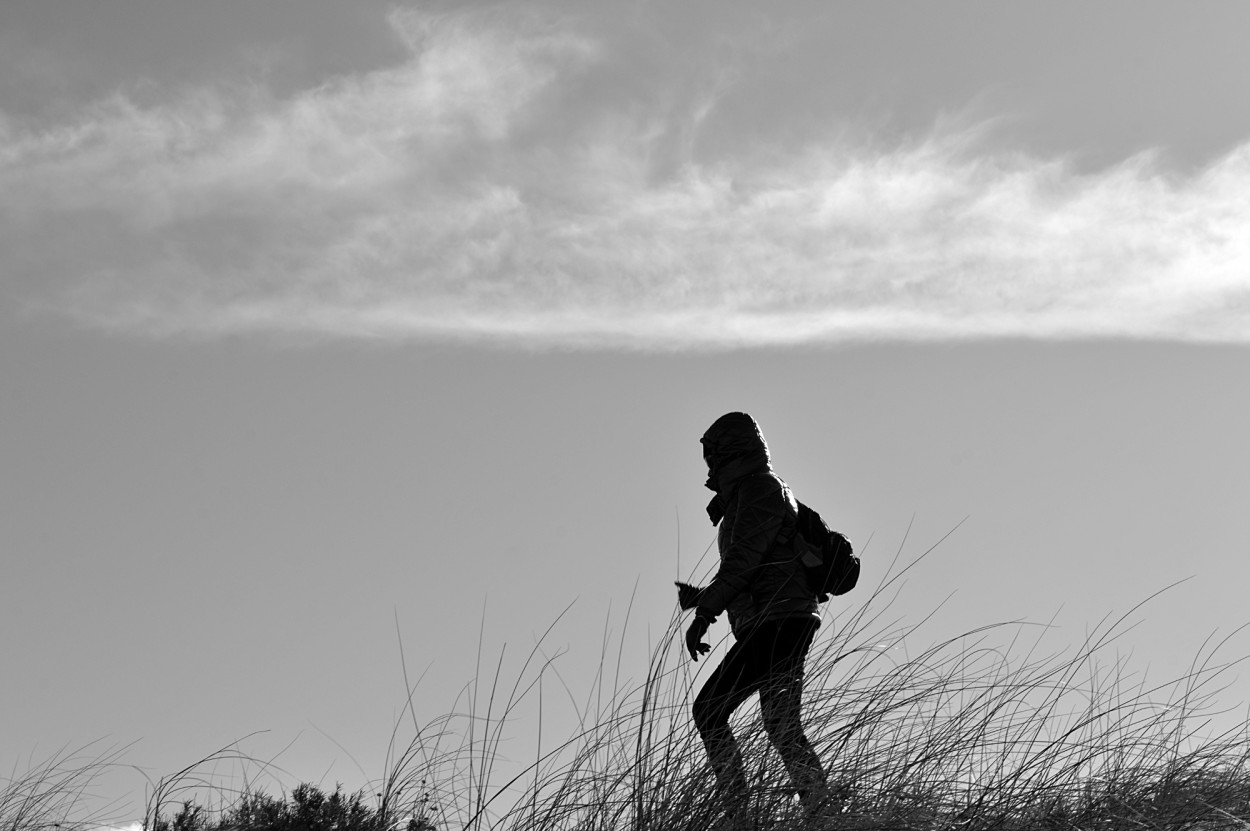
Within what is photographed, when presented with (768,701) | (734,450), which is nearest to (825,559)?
(734,450)

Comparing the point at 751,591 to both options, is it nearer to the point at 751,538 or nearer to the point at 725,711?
the point at 751,538

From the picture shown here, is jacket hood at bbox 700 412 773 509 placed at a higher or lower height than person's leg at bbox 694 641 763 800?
higher

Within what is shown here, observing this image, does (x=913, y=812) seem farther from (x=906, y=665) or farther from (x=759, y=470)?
(x=759, y=470)

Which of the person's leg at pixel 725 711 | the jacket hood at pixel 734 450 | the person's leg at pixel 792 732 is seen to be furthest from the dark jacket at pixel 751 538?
the person's leg at pixel 792 732

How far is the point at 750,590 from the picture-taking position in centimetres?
475

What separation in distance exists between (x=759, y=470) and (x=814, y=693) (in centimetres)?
165

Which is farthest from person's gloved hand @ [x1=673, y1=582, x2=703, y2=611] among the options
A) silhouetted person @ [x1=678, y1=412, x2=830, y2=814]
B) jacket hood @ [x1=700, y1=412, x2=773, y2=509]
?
jacket hood @ [x1=700, y1=412, x2=773, y2=509]

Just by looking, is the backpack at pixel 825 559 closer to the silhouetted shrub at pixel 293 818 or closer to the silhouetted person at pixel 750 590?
the silhouetted person at pixel 750 590

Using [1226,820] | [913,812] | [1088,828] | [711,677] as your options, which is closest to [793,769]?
[913,812]

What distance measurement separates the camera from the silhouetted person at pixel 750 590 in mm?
3889

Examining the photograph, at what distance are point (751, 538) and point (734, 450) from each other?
463 millimetres

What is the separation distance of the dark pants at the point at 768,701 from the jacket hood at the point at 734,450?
0.71 meters

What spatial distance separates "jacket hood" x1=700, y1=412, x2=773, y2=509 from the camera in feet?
16.6

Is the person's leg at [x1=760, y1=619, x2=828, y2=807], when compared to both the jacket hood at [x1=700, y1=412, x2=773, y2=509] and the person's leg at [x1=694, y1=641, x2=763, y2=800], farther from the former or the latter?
the jacket hood at [x1=700, y1=412, x2=773, y2=509]
